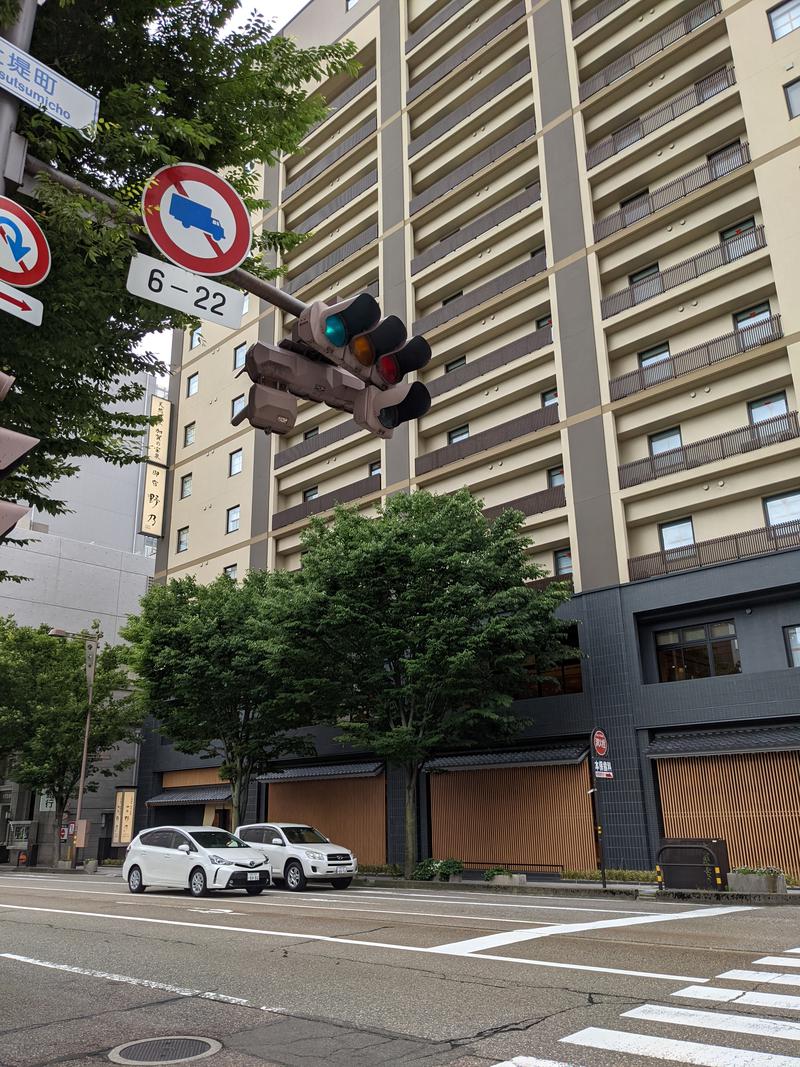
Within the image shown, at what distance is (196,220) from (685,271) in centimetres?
2414

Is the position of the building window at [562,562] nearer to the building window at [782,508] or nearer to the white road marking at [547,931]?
the building window at [782,508]

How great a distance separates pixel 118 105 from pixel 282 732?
2691 centimetres

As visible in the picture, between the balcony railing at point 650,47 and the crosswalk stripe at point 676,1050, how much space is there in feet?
101

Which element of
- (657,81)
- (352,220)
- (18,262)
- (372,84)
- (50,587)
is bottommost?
(18,262)

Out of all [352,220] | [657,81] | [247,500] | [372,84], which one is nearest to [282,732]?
[247,500]

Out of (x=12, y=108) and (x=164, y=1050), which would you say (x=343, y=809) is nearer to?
(x=164, y=1050)

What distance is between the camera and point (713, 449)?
24375 mm

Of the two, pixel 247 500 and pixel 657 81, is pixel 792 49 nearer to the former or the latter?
pixel 657 81

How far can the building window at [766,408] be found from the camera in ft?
78.3

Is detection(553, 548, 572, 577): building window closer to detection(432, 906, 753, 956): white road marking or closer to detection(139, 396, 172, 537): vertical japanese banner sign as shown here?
detection(432, 906, 753, 956): white road marking

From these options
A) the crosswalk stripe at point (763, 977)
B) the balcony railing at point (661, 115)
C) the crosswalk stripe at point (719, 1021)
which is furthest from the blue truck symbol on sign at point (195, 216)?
the balcony railing at point (661, 115)

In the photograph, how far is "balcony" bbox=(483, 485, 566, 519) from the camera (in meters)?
27.6

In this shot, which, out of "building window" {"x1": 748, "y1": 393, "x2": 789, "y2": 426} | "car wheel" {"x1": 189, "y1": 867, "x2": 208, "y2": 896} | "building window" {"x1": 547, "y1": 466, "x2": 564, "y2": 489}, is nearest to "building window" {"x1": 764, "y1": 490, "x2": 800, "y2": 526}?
"building window" {"x1": 748, "y1": 393, "x2": 789, "y2": 426}

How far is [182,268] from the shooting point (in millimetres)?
5309
